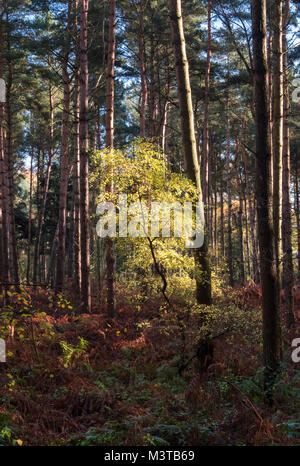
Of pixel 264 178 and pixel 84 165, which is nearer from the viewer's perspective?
pixel 264 178

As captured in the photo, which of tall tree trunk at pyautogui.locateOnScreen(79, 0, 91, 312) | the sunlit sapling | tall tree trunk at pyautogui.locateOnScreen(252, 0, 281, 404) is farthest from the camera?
tall tree trunk at pyautogui.locateOnScreen(79, 0, 91, 312)

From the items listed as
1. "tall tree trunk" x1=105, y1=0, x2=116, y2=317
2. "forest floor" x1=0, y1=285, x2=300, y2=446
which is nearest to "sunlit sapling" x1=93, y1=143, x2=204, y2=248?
"forest floor" x1=0, y1=285, x2=300, y2=446

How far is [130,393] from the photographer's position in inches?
276

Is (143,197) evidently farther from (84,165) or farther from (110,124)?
(110,124)

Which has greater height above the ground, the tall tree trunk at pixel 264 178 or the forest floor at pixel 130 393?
the tall tree trunk at pixel 264 178

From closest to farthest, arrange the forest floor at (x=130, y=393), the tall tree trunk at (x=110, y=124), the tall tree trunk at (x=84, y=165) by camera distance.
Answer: the forest floor at (x=130, y=393)
the tall tree trunk at (x=110, y=124)
the tall tree trunk at (x=84, y=165)

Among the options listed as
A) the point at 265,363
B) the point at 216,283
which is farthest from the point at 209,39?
the point at 265,363

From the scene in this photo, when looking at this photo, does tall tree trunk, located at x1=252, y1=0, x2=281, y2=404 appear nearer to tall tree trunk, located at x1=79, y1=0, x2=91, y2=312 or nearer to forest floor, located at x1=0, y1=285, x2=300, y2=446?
forest floor, located at x1=0, y1=285, x2=300, y2=446

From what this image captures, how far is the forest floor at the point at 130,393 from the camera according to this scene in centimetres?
518

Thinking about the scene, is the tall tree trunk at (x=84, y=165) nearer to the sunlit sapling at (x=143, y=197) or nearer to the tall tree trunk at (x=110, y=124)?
the tall tree trunk at (x=110, y=124)

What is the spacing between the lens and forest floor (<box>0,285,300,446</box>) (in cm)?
518

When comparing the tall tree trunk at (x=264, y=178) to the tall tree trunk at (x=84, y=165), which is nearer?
the tall tree trunk at (x=264, y=178)

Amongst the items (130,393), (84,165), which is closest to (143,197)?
(130,393)

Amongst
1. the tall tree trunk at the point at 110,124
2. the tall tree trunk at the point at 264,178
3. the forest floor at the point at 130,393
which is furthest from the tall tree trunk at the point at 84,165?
the tall tree trunk at the point at 264,178
